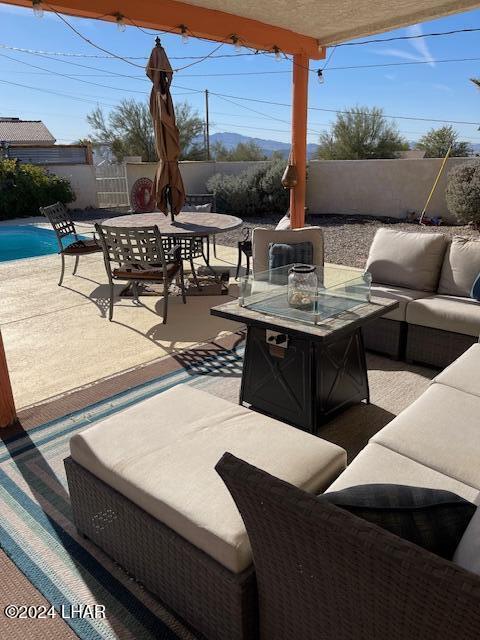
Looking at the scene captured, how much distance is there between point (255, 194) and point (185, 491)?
32.8ft

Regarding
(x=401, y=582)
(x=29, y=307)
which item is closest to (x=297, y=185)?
(x=29, y=307)

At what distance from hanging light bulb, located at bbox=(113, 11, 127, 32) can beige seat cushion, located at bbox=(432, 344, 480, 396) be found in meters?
3.99

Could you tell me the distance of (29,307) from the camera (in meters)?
4.64

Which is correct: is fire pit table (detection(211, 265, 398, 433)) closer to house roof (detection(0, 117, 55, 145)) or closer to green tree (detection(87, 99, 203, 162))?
green tree (detection(87, 99, 203, 162))

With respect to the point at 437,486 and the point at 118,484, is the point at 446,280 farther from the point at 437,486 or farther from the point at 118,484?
the point at 118,484

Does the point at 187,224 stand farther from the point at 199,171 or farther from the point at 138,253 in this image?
the point at 199,171

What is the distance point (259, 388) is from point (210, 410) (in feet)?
2.71

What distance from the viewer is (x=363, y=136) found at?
54.9 ft

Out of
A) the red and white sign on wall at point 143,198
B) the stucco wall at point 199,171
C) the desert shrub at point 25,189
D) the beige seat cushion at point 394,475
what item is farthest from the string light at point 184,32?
the desert shrub at point 25,189

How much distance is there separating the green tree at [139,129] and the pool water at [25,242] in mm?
10268

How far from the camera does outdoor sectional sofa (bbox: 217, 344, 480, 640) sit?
0.74 metres

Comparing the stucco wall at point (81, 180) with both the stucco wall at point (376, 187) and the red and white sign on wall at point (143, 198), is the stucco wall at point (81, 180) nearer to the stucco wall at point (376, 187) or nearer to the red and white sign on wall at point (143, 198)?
the red and white sign on wall at point (143, 198)

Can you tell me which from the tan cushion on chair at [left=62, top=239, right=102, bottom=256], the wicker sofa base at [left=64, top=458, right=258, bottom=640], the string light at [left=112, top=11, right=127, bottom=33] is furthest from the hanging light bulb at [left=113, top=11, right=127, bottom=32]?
the wicker sofa base at [left=64, top=458, right=258, bottom=640]

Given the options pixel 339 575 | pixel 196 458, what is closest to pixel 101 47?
pixel 196 458
